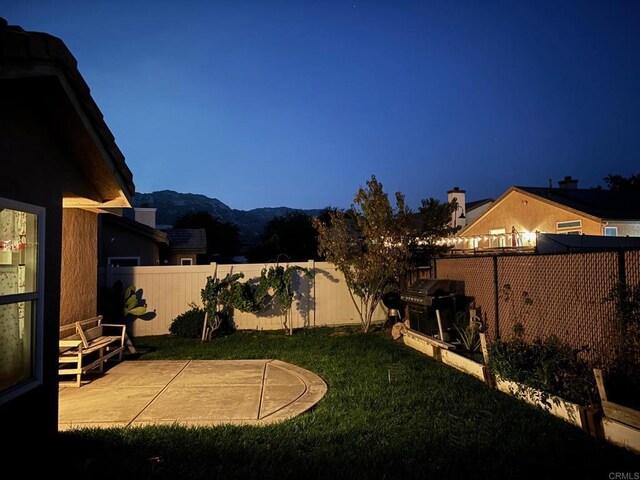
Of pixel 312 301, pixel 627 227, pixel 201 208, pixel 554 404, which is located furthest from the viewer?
pixel 201 208

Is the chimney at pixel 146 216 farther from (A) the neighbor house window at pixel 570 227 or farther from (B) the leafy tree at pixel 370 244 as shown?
(A) the neighbor house window at pixel 570 227

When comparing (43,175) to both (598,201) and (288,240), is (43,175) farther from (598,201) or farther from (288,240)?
(288,240)

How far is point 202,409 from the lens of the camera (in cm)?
555

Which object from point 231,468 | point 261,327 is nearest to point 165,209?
point 261,327

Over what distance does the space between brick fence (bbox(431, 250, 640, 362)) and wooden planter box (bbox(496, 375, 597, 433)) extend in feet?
3.42

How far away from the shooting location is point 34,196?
3.91m

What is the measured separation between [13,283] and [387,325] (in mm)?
9643

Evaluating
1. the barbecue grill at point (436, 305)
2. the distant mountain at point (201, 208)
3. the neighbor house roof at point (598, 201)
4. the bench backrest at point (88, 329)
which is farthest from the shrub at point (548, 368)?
the distant mountain at point (201, 208)

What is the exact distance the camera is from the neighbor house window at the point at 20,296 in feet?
12.0

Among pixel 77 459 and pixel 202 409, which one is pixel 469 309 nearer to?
pixel 202 409

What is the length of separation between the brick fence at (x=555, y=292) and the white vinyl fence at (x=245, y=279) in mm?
4140

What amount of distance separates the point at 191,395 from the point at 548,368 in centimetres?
470

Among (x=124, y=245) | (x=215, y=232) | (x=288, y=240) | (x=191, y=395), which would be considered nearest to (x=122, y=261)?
(x=124, y=245)

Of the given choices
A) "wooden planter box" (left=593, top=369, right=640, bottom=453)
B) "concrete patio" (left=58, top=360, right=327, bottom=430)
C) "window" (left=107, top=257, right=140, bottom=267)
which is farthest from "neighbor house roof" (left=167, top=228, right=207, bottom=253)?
"wooden planter box" (left=593, top=369, right=640, bottom=453)
